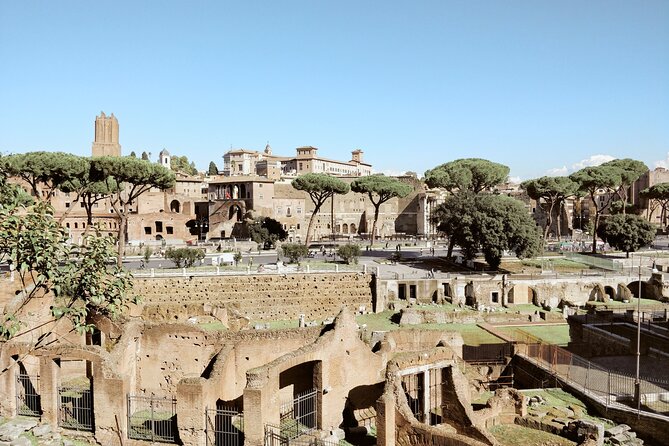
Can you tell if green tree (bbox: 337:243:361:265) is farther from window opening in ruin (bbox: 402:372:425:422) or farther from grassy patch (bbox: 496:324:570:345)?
window opening in ruin (bbox: 402:372:425:422)

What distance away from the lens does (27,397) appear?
14.3m

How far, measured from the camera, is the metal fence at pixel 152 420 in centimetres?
1244

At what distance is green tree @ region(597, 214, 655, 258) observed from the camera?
128ft

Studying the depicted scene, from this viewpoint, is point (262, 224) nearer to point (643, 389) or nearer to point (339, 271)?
point (339, 271)

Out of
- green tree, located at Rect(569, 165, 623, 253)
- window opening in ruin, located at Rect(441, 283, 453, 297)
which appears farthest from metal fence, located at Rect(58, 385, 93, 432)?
green tree, located at Rect(569, 165, 623, 253)

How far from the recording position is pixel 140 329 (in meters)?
15.2

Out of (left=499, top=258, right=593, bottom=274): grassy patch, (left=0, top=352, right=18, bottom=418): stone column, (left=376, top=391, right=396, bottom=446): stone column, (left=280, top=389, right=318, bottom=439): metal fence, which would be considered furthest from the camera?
(left=499, top=258, right=593, bottom=274): grassy patch

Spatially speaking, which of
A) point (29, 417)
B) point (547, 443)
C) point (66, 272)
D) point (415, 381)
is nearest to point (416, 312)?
point (415, 381)

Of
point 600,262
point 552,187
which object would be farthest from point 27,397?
point 552,187

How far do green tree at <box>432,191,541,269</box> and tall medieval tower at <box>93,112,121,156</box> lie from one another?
51012 millimetres

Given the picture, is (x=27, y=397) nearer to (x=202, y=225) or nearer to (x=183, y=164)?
(x=202, y=225)

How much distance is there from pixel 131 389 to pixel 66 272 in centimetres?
622

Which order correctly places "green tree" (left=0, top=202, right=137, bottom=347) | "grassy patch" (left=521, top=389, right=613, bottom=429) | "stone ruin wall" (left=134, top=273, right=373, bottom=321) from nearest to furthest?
1. "green tree" (left=0, top=202, right=137, bottom=347)
2. "grassy patch" (left=521, top=389, right=613, bottom=429)
3. "stone ruin wall" (left=134, top=273, right=373, bottom=321)

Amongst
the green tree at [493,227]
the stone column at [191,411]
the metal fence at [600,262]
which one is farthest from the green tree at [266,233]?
the stone column at [191,411]
